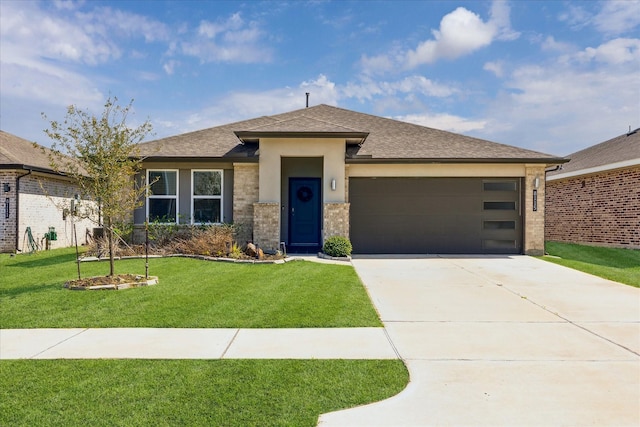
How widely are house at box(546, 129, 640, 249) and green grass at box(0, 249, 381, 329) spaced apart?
11.5 m

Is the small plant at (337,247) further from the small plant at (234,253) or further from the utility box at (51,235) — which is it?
the utility box at (51,235)

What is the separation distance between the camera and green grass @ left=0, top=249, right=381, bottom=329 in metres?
5.61

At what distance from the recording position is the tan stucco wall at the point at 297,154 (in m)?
12.5

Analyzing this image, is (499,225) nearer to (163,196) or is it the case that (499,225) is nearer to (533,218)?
(533,218)

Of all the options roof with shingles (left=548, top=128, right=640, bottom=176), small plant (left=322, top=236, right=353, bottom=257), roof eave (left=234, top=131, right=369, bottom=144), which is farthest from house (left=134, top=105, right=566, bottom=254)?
roof with shingles (left=548, top=128, right=640, bottom=176)

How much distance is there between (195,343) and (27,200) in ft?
43.6

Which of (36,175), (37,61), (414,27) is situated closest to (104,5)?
(37,61)

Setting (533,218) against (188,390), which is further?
(533,218)

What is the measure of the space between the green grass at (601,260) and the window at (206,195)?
1095cm

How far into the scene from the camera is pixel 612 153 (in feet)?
53.2

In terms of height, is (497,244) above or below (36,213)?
below

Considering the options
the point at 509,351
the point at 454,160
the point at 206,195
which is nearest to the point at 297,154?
the point at 206,195

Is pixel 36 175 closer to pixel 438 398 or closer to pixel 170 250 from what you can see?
pixel 170 250

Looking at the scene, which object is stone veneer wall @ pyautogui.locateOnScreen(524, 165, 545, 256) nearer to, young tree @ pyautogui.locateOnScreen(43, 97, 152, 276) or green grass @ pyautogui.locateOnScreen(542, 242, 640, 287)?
green grass @ pyautogui.locateOnScreen(542, 242, 640, 287)
